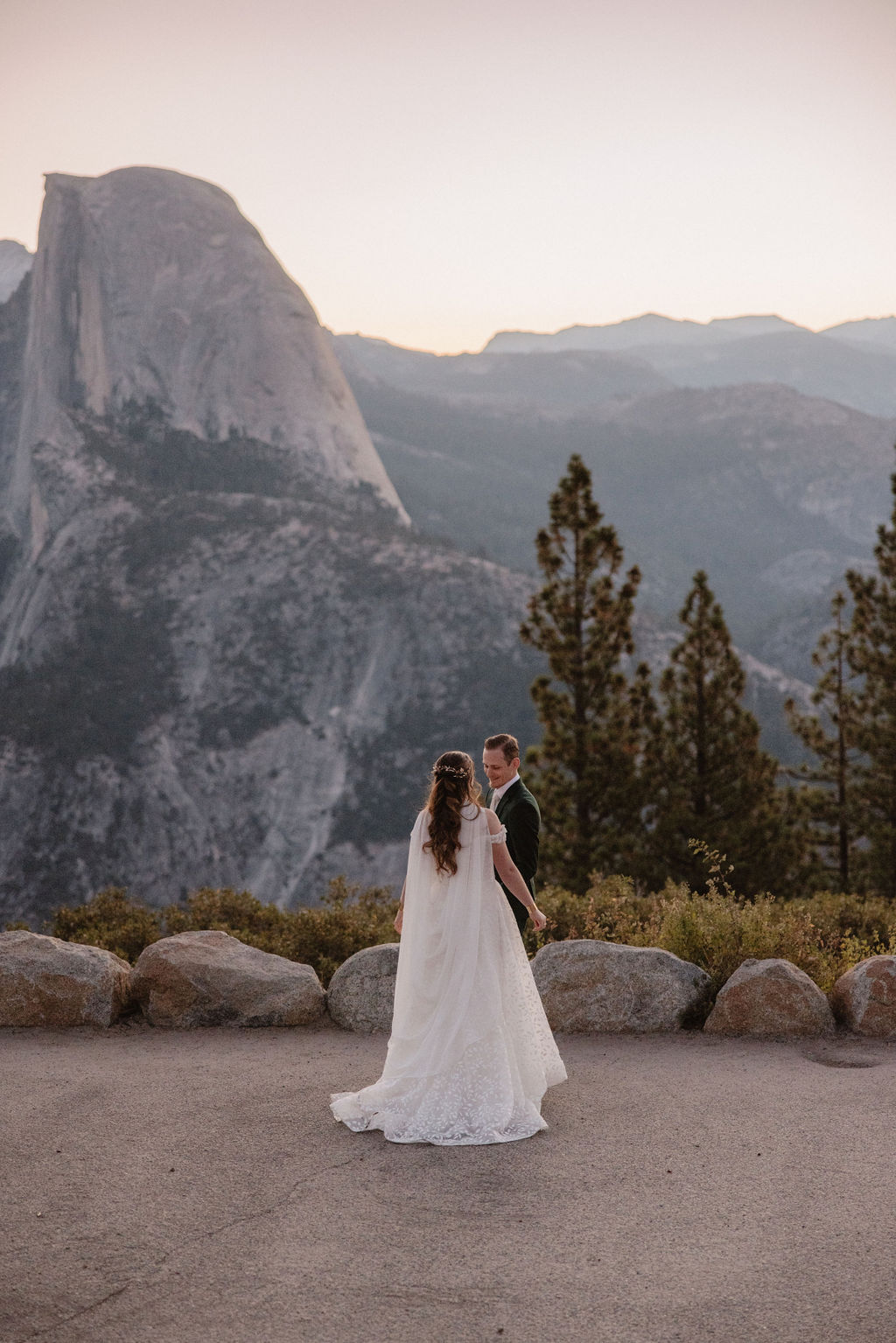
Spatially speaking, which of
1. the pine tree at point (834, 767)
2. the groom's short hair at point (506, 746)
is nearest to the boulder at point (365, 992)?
the groom's short hair at point (506, 746)

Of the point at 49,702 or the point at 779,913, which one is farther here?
the point at 49,702

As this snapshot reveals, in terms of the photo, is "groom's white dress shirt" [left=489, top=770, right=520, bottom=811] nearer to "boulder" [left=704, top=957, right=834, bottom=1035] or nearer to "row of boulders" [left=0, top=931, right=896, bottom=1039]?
"row of boulders" [left=0, top=931, right=896, bottom=1039]

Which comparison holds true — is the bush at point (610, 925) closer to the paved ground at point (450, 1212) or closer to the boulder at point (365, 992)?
the boulder at point (365, 992)

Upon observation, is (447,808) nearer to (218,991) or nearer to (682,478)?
(218,991)

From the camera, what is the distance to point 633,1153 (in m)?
5.82

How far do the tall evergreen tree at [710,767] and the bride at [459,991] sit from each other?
52.9 ft

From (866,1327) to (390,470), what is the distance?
517 feet

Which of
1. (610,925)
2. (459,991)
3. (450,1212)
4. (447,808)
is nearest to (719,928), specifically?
(610,925)

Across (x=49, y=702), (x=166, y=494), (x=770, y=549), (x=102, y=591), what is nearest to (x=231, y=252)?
(x=166, y=494)

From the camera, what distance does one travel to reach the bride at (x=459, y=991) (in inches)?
244

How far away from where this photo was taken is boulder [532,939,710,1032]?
27.3 ft

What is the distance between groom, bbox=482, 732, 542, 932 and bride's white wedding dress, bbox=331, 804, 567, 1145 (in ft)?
1.33

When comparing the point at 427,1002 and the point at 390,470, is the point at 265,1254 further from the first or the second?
the point at 390,470

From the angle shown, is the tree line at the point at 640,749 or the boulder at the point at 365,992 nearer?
the boulder at the point at 365,992
